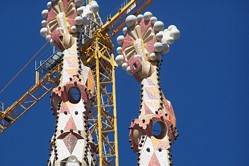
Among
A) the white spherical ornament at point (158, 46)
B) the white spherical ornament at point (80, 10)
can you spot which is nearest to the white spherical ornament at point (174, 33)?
the white spherical ornament at point (158, 46)

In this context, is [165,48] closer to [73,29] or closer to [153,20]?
[153,20]

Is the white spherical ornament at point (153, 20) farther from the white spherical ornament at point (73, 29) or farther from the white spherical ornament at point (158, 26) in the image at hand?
the white spherical ornament at point (73, 29)

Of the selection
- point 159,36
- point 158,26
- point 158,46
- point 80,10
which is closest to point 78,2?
point 80,10

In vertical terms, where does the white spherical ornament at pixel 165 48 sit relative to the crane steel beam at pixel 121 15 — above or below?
below

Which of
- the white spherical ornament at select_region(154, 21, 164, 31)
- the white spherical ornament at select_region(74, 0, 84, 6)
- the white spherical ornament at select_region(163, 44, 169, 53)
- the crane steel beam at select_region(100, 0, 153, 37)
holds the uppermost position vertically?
the crane steel beam at select_region(100, 0, 153, 37)

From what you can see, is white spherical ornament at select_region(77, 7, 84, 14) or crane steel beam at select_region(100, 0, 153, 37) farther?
crane steel beam at select_region(100, 0, 153, 37)

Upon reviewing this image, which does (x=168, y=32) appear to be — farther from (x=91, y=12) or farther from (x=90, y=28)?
(x=90, y=28)

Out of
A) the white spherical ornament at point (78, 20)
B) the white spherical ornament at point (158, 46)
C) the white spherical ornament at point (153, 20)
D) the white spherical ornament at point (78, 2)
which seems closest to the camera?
the white spherical ornament at point (158, 46)

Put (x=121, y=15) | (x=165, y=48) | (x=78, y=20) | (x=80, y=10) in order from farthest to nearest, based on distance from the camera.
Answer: (x=121, y=15)
(x=80, y=10)
(x=78, y=20)
(x=165, y=48)

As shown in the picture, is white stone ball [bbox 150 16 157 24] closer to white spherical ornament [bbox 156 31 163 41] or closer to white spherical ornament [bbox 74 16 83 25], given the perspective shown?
white spherical ornament [bbox 156 31 163 41]

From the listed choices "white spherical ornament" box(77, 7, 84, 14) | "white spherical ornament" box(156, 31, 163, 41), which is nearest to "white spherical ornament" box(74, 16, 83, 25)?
"white spherical ornament" box(77, 7, 84, 14)

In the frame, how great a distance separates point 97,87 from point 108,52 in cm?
192

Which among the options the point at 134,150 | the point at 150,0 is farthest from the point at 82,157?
the point at 150,0

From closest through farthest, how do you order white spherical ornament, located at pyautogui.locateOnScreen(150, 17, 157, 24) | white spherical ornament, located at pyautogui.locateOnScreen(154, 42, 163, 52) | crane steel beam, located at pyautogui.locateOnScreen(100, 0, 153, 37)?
white spherical ornament, located at pyautogui.locateOnScreen(154, 42, 163, 52) < white spherical ornament, located at pyautogui.locateOnScreen(150, 17, 157, 24) < crane steel beam, located at pyautogui.locateOnScreen(100, 0, 153, 37)
